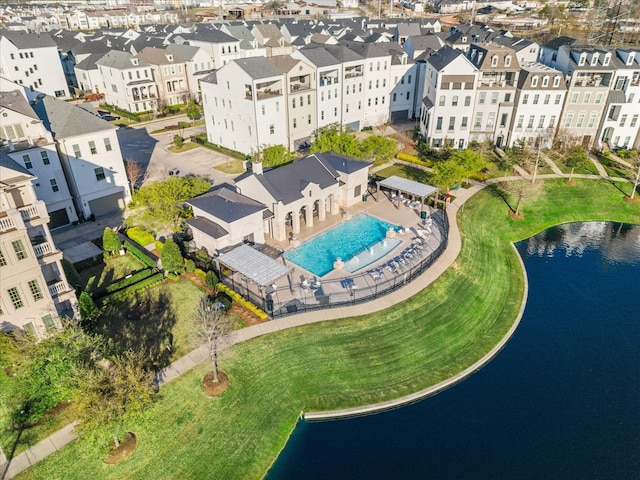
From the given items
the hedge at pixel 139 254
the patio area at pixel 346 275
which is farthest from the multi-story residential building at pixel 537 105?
the hedge at pixel 139 254

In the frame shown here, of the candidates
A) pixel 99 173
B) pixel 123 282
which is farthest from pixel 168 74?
pixel 123 282

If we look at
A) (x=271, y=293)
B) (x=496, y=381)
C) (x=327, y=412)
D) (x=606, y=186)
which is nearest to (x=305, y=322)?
(x=271, y=293)

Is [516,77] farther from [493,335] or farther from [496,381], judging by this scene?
[496,381]

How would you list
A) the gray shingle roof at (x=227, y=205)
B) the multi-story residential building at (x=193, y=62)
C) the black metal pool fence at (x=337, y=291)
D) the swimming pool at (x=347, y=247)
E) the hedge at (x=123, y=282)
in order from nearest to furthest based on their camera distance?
the black metal pool fence at (x=337, y=291) → the hedge at (x=123, y=282) → the gray shingle roof at (x=227, y=205) → the swimming pool at (x=347, y=247) → the multi-story residential building at (x=193, y=62)

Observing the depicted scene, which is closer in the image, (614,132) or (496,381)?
(496,381)

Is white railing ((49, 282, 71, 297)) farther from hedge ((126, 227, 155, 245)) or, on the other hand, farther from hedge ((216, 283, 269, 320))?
hedge ((126, 227, 155, 245))

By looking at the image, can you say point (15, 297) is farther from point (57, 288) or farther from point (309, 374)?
point (309, 374)

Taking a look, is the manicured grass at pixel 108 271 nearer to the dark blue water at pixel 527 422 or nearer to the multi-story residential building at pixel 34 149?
the multi-story residential building at pixel 34 149
